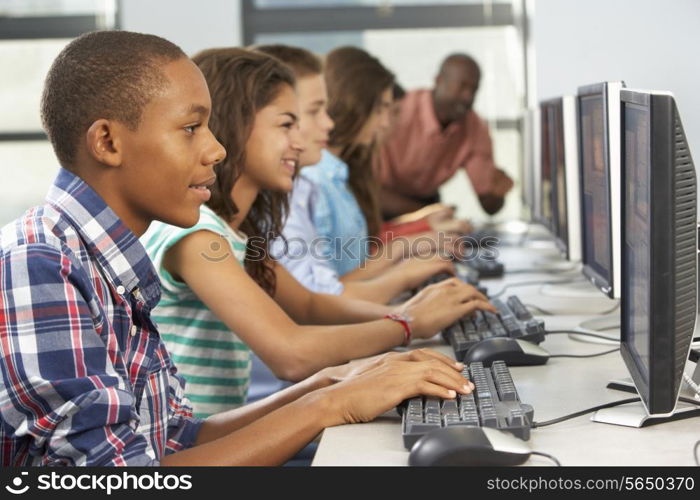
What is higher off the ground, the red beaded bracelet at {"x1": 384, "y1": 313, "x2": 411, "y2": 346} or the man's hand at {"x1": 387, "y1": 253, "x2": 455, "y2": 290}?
the red beaded bracelet at {"x1": 384, "y1": 313, "x2": 411, "y2": 346}

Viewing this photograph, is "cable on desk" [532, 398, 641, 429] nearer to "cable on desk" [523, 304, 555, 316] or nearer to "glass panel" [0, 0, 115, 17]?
"cable on desk" [523, 304, 555, 316]

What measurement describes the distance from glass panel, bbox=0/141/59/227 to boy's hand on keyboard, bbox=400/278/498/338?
348cm

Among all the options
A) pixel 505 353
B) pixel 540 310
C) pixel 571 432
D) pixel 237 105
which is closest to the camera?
pixel 571 432

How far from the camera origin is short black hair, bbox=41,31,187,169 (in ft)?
3.88

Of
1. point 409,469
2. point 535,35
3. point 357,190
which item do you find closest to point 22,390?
point 409,469

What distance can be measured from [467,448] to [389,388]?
0.25 metres

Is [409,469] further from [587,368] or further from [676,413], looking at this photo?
[587,368]

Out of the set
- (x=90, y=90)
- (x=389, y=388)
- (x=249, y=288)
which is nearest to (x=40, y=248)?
(x=90, y=90)

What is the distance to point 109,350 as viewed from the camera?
111 centimetres

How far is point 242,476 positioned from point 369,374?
274 mm

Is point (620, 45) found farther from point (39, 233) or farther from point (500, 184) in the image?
point (39, 233)

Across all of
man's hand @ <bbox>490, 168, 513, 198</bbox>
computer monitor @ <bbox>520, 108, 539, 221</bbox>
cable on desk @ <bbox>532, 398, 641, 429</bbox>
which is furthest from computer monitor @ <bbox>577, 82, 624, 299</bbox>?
man's hand @ <bbox>490, 168, 513, 198</bbox>

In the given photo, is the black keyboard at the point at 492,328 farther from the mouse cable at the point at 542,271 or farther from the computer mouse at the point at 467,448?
the mouse cable at the point at 542,271

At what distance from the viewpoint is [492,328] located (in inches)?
68.5
